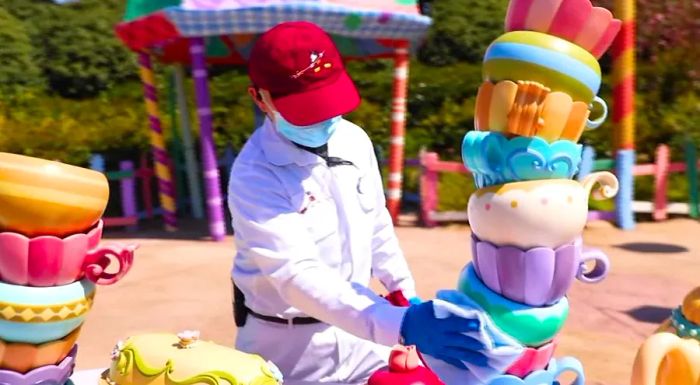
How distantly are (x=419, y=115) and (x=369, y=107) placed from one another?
3.63ft

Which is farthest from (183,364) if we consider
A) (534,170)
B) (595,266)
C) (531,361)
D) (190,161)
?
(190,161)

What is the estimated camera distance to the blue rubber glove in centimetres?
160

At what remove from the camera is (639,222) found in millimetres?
9242

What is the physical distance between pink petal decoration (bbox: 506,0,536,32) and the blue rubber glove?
61 centimetres

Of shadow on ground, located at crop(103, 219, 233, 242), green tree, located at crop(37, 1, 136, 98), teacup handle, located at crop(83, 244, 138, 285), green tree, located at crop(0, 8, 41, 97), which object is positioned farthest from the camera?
green tree, located at crop(37, 1, 136, 98)

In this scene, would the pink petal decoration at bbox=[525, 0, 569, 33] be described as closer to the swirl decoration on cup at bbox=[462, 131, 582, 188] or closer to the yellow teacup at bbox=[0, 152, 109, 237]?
the swirl decoration on cup at bbox=[462, 131, 582, 188]

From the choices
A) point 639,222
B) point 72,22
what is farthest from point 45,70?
point 639,222

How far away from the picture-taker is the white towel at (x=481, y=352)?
1.60 metres

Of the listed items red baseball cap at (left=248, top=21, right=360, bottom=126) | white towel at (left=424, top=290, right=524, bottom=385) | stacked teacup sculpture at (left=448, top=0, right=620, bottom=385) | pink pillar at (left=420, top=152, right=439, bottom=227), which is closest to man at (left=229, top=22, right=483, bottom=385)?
red baseball cap at (left=248, top=21, right=360, bottom=126)

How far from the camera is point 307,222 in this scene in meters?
2.04

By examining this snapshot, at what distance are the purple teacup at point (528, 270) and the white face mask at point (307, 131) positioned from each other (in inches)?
20.7

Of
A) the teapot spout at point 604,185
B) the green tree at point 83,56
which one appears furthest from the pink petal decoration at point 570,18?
the green tree at point 83,56

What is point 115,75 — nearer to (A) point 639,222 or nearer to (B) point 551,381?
(A) point 639,222

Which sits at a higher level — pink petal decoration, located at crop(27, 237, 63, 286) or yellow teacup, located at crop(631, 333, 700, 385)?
pink petal decoration, located at crop(27, 237, 63, 286)
